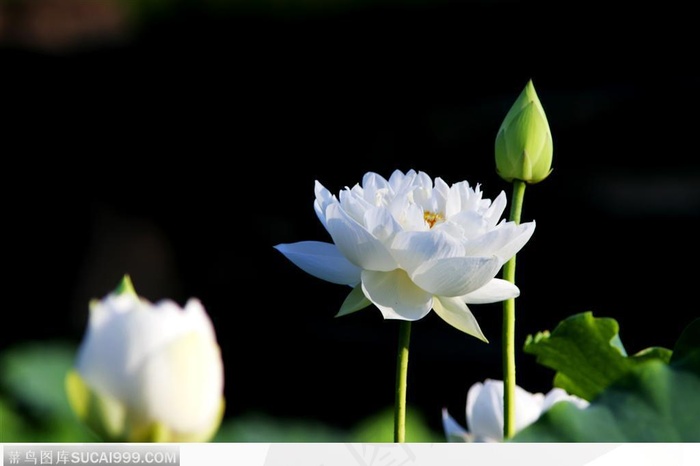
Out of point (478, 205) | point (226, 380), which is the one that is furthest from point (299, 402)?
point (478, 205)

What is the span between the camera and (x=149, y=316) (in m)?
0.27

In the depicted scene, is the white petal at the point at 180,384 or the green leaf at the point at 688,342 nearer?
the white petal at the point at 180,384

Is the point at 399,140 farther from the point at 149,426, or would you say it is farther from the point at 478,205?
the point at 149,426

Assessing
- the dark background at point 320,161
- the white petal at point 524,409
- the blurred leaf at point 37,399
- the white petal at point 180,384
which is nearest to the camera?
the white petal at point 180,384

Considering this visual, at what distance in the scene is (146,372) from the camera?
0.26 metres

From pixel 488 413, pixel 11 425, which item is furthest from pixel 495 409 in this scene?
pixel 11 425

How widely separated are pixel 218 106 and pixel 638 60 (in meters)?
1.12

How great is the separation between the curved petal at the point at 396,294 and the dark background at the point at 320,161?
1.66m

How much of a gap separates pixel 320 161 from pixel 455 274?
7.10 ft

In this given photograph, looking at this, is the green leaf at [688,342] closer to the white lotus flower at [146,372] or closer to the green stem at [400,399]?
the green stem at [400,399]

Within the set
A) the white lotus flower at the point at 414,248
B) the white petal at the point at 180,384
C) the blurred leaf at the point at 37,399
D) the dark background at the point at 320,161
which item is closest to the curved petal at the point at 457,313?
the white lotus flower at the point at 414,248

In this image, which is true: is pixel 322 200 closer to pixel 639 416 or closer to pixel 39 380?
pixel 639 416

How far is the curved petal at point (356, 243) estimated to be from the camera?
39 centimetres

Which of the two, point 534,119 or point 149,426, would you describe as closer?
point 149,426
